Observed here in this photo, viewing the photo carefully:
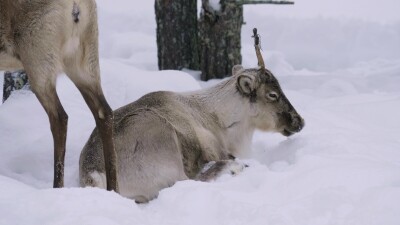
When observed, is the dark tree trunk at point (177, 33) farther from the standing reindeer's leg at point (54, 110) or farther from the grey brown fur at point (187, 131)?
the standing reindeer's leg at point (54, 110)

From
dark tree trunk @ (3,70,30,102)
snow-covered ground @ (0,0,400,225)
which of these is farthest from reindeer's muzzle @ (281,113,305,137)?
dark tree trunk @ (3,70,30,102)

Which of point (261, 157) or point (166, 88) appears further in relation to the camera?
point (166, 88)

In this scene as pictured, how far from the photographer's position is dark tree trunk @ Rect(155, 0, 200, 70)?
30.2ft

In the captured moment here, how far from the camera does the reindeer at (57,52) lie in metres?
4.77

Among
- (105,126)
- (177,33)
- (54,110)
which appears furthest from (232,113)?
(177,33)

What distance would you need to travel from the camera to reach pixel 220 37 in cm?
913

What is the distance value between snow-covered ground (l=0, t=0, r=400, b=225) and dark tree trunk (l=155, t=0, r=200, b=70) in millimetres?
1292

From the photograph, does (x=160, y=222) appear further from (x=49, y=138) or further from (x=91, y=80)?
(x=49, y=138)

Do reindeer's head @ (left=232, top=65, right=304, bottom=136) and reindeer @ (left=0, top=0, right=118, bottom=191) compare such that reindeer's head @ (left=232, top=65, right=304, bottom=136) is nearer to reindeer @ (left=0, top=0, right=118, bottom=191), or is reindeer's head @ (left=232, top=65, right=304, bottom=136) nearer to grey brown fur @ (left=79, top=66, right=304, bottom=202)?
grey brown fur @ (left=79, top=66, right=304, bottom=202)

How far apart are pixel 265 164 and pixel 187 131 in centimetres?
68

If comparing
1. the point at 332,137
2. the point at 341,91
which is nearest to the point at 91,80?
the point at 332,137

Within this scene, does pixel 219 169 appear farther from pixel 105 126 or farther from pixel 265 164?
pixel 105 126

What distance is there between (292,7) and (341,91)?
775 centimetres

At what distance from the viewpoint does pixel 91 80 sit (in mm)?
5047
